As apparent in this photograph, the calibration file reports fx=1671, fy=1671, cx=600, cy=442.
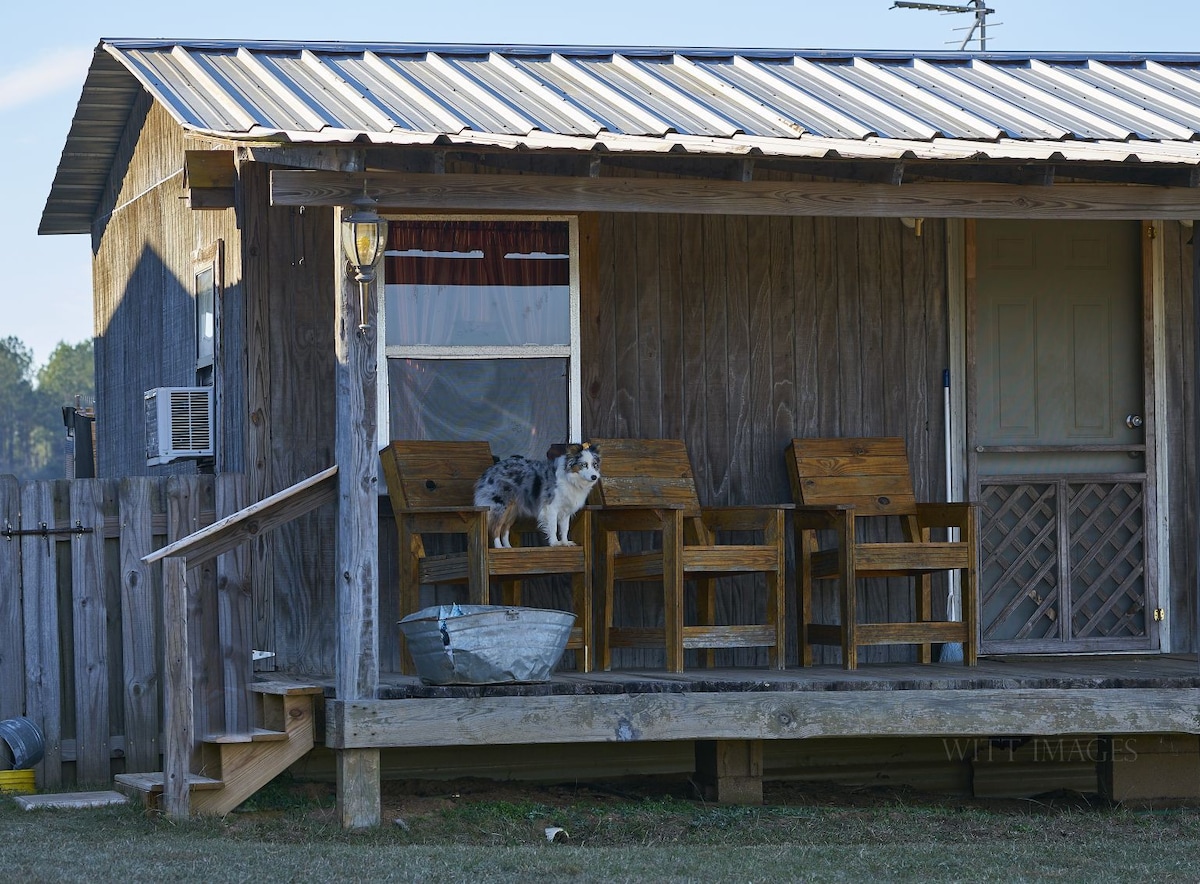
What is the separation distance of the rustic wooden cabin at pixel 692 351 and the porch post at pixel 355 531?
0.05 ft

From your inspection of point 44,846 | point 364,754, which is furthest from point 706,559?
point 44,846

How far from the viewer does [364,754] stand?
671cm

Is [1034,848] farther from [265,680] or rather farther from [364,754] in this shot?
[265,680]

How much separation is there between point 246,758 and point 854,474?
323 cm

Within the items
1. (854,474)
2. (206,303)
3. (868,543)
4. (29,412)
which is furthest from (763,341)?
(29,412)

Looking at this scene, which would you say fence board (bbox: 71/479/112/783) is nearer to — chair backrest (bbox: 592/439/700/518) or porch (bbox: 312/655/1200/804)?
porch (bbox: 312/655/1200/804)

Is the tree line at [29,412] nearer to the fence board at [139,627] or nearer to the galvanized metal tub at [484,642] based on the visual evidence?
the fence board at [139,627]

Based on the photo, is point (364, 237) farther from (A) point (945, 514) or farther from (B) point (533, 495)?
(A) point (945, 514)

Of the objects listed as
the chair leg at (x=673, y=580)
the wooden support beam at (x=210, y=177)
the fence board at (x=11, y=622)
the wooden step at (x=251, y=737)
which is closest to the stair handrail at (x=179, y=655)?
the wooden step at (x=251, y=737)

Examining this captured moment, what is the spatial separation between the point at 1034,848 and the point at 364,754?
2672 millimetres

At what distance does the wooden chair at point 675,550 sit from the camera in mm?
7379

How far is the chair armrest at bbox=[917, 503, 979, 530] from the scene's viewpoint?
779 centimetres

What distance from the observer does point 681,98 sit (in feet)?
26.2

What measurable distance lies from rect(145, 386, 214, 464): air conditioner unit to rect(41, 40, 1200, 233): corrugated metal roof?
1.62 m
